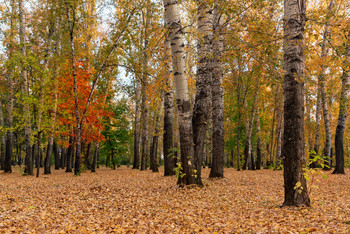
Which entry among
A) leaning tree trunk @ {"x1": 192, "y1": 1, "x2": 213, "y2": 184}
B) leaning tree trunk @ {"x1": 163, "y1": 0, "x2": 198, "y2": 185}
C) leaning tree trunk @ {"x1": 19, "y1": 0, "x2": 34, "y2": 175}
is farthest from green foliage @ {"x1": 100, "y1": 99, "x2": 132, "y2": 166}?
leaning tree trunk @ {"x1": 163, "y1": 0, "x2": 198, "y2": 185}

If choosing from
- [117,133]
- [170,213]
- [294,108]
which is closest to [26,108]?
[170,213]

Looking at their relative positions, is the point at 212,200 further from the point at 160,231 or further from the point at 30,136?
the point at 30,136

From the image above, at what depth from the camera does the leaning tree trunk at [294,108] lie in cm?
519

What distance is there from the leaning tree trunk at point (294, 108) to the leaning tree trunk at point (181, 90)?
2.92m

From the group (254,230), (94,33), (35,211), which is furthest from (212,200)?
(94,33)

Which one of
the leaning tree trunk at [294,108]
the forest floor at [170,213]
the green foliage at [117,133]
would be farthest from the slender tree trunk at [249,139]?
the leaning tree trunk at [294,108]

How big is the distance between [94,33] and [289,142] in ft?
55.1

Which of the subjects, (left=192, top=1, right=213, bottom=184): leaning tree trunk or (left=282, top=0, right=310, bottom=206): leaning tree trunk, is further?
(left=192, top=1, right=213, bottom=184): leaning tree trunk

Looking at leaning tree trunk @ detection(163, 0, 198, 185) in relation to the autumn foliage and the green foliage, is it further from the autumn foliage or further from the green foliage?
the green foliage

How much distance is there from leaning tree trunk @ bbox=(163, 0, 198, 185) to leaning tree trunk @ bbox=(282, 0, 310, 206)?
292 cm

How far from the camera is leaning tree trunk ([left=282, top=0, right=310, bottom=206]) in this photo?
17.0 ft

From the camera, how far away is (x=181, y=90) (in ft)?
24.5

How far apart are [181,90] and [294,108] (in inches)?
130

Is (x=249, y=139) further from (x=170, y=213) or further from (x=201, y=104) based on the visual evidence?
(x=170, y=213)
